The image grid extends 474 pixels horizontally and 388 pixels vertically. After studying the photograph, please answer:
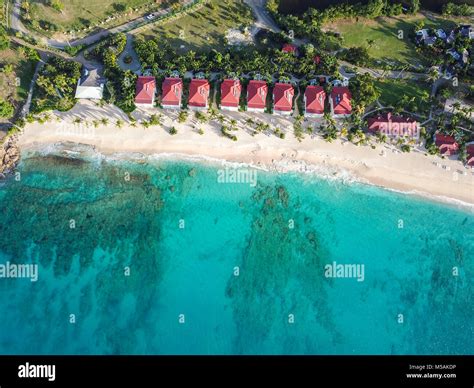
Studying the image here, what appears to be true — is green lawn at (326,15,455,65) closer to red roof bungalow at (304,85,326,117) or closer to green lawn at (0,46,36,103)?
red roof bungalow at (304,85,326,117)

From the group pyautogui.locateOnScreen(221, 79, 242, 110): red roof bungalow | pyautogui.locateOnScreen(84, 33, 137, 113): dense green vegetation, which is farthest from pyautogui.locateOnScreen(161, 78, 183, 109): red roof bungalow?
pyautogui.locateOnScreen(221, 79, 242, 110): red roof bungalow

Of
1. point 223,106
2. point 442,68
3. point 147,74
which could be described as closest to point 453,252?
point 442,68

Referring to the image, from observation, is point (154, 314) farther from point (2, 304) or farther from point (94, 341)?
point (2, 304)

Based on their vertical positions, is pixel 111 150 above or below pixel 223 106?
below

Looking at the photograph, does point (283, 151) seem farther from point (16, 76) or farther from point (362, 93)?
point (16, 76)

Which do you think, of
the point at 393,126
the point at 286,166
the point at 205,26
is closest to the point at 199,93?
the point at 205,26

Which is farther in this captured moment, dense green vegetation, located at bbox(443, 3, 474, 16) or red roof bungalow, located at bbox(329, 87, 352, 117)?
dense green vegetation, located at bbox(443, 3, 474, 16)
